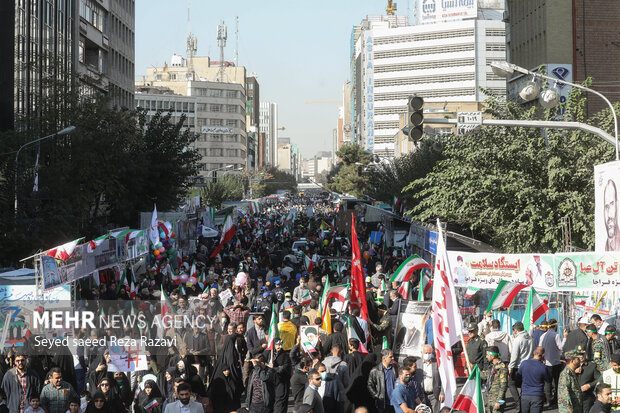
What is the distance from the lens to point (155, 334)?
14.8 m

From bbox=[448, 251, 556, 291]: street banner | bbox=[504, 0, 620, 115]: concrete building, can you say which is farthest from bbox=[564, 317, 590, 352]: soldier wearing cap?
bbox=[504, 0, 620, 115]: concrete building

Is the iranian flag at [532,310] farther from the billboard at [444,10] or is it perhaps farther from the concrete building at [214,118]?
the concrete building at [214,118]

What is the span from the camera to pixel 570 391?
36.0 ft

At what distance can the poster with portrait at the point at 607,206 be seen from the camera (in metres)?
17.6

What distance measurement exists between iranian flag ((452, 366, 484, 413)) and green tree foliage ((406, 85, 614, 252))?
16406 mm

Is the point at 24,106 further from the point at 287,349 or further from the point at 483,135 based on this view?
the point at 287,349

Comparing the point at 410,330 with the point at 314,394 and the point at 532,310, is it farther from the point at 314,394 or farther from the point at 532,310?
the point at 314,394

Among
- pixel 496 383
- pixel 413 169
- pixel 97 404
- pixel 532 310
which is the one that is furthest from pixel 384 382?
pixel 413 169

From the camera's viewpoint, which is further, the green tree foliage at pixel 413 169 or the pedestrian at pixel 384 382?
the green tree foliage at pixel 413 169

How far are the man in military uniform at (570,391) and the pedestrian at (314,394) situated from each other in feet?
9.50

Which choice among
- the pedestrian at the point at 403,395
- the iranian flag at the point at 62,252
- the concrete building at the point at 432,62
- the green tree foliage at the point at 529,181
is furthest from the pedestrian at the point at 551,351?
the concrete building at the point at 432,62

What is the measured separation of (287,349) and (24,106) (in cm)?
3333

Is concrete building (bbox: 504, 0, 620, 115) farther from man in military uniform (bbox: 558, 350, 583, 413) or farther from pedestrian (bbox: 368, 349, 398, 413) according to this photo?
pedestrian (bbox: 368, 349, 398, 413)

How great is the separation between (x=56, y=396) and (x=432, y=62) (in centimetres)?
12758
